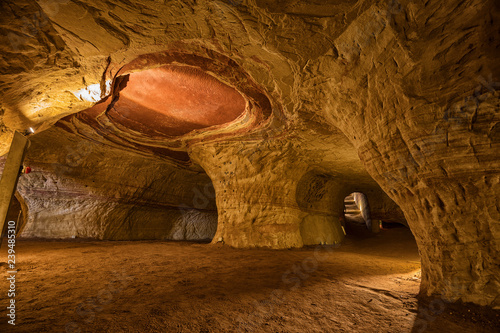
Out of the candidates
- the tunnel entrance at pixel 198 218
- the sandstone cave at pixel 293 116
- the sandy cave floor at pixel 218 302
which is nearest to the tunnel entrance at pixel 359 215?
the tunnel entrance at pixel 198 218

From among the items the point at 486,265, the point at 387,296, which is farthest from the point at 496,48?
the point at 387,296

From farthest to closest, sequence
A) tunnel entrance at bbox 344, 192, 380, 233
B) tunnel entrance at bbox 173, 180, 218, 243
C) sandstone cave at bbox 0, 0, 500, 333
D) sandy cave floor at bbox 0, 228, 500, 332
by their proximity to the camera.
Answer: tunnel entrance at bbox 344, 192, 380, 233, tunnel entrance at bbox 173, 180, 218, 243, sandstone cave at bbox 0, 0, 500, 333, sandy cave floor at bbox 0, 228, 500, 332

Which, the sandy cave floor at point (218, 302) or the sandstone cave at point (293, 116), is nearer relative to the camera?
the sandy cave floor at point (218, 302)

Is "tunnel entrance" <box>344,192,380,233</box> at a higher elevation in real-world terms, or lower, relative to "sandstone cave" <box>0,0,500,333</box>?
lower

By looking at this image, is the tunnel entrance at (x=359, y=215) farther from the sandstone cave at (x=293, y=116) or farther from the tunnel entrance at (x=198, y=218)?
the sandstone cave at (x=293, y=116)

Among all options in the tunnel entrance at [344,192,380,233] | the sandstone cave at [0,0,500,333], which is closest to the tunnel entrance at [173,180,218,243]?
the sandstone cave at [0,0,500,333]

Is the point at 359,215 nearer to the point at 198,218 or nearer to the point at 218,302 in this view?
the point at 198,218

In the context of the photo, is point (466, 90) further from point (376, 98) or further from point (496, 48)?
point (376, 98)

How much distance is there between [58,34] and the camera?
2.83 metres

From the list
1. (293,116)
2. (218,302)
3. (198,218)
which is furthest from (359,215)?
(218,302)

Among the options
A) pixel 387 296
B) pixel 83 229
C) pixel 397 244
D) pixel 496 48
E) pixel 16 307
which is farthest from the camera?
pixel 397 244

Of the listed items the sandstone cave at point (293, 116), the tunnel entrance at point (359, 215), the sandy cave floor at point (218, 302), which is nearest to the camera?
the sandy cave floor at point (218, 302)

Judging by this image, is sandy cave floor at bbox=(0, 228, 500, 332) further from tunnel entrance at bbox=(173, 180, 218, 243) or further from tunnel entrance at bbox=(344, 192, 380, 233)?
tunnel entrance at bbox=(344, 192, 380, 233)

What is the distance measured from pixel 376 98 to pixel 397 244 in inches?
373
